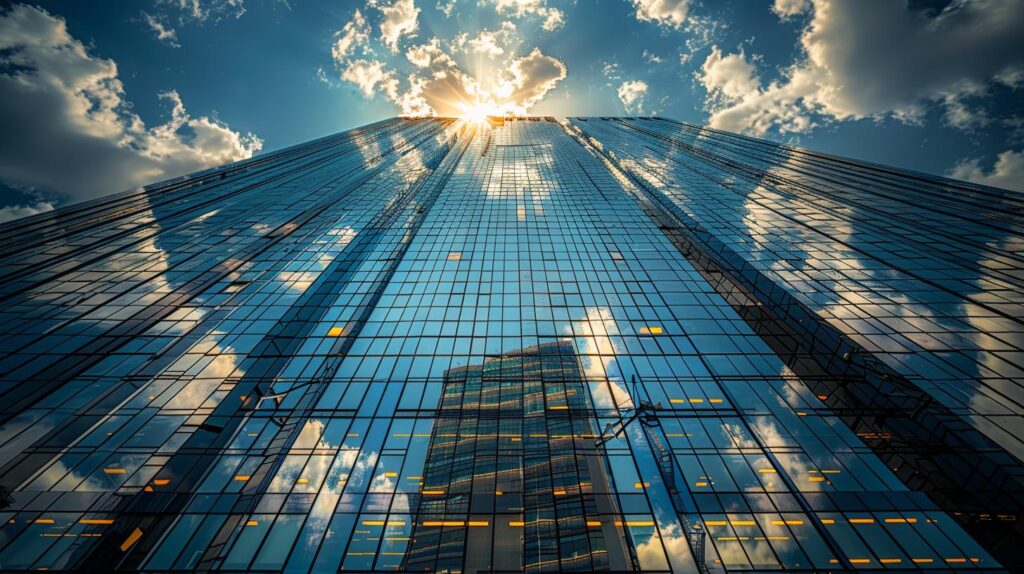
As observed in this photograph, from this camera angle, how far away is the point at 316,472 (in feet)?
57.8

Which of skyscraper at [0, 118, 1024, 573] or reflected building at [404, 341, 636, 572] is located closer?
reflected building at [404, 341, 636, 572]

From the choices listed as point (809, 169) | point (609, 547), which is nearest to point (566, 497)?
point (609, 547)

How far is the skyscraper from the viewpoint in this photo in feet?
49.6

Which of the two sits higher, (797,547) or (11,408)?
(11,408)

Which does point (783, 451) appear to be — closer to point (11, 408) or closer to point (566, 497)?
point (566, 497)

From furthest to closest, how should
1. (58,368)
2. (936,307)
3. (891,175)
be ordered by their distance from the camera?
(891,175)
(936,307)
(58,368)

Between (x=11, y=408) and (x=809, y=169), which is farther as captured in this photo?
(x=809, y=169)

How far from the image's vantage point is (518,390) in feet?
74.2

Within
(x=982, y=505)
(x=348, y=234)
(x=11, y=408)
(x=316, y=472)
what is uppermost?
(x=348, y=234)

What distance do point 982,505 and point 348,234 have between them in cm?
5163

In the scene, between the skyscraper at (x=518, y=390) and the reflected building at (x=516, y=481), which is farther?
the skyscraper at (x=518, y=390)

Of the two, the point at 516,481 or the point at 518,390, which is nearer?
the point at 516,481

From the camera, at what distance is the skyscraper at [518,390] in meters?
15.1

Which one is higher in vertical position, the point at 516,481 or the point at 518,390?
the point at 518,390
